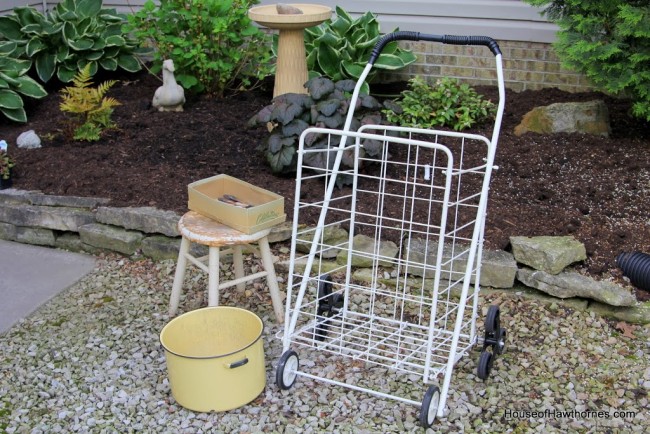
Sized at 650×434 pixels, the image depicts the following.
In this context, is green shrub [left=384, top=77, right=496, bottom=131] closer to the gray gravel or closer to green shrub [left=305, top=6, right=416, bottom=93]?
green shrub [left=305, top=6, right=416, bottom=93]

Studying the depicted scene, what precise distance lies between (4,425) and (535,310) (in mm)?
2713

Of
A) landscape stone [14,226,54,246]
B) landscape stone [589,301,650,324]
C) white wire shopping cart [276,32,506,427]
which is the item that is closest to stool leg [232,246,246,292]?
white wire shopping cart [276,32,506,427]

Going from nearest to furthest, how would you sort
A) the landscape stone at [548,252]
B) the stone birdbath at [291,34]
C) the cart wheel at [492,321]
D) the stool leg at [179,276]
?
the cart wheel at [492,321] → the stool leg at [179,276] → the landscape stone at [548,252] → the stone birdbath at [291,34]

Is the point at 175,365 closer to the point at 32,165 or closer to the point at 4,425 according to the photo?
the point at 4,425

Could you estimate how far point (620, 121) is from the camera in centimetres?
604

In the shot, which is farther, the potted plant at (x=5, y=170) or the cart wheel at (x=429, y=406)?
the potted plant at (x=5, y=170)

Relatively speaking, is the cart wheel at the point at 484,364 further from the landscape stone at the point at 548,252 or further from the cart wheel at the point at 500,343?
the landscape stone at the point at 548,252

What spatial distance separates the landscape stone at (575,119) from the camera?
5.75 m

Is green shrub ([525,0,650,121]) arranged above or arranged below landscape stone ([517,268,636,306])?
above

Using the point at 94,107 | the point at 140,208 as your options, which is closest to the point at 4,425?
the point at 140,208

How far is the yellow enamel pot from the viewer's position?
3381 mm

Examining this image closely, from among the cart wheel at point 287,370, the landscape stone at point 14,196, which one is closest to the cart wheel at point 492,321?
the cart wheel at point 287,370

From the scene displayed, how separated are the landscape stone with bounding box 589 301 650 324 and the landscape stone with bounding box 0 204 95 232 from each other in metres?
3.18

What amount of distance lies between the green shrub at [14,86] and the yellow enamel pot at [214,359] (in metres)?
3.49
